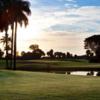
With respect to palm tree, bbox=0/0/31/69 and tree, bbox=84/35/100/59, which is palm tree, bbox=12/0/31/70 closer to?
palm tree, bbox=0/0/31/69

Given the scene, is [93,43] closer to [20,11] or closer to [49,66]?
[49,66]

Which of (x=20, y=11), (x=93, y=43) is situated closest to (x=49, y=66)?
(x=20, y=11)

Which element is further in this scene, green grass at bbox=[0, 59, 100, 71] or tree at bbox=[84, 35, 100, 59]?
tree at bbox=[84, 35, 100, 59]

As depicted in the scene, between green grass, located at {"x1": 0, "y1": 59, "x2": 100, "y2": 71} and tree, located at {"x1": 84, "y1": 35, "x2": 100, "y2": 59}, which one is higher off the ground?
tree, located at {"x1": 84, "y1": 35, "x2": 100, "y2": 59}

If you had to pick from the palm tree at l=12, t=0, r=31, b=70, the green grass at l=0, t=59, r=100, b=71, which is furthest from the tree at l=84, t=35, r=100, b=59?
the palm tree at l=12, t=0, r=31, b=70

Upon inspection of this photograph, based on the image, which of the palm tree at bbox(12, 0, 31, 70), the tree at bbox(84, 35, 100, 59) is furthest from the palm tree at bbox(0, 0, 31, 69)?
the tree at bbox(84, 35, 100, 59)

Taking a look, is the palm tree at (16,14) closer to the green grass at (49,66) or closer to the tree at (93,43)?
the green grass at (49,66)

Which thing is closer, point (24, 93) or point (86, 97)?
point (86, 97)

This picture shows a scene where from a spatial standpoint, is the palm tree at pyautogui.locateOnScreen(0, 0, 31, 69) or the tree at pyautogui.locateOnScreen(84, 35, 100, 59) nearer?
the palm tree at pyautogui.locateOnScreen(0, 0, 31, 69)

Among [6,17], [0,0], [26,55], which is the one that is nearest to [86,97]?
[0,0]

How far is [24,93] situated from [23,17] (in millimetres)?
49021

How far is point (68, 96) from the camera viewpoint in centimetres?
1859

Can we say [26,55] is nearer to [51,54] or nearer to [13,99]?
[51,54]

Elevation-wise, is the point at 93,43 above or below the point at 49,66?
above
